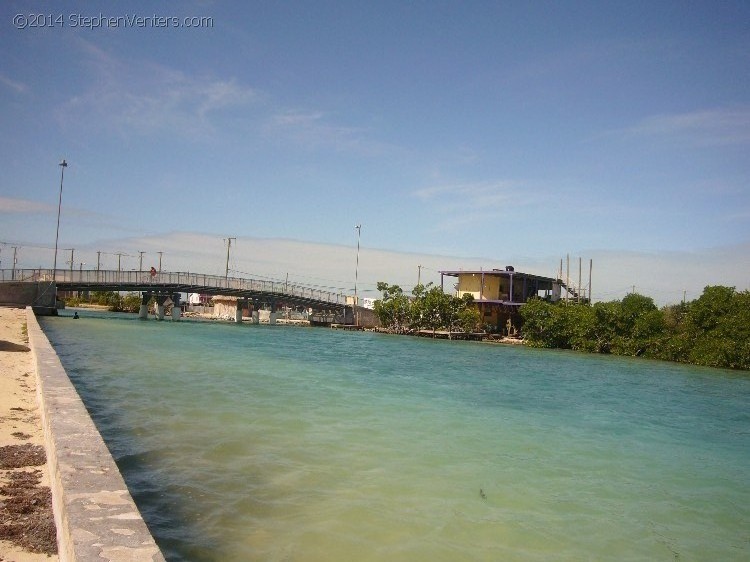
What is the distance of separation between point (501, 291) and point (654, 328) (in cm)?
1530

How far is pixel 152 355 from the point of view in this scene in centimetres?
2180

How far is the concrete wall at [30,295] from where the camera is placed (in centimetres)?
4222

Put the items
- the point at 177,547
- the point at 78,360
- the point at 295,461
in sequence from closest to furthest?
the point at 177,547
the point at 295,461
the point at 78,360

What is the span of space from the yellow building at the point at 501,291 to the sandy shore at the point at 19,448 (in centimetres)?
4476

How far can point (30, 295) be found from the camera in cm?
4350

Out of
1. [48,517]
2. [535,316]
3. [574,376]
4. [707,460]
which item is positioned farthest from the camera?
[535,316]

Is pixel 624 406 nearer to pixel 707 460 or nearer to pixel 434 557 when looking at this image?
pixel 707 460

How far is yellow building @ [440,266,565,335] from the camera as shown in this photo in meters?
52.2

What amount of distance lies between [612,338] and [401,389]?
99.7ft

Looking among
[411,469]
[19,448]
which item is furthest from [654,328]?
[19,448]

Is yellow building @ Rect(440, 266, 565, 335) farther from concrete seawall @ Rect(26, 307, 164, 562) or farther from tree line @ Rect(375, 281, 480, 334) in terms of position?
concrete seawall @ Rect(26, 307, 164, 562)

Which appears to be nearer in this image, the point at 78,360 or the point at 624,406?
the point at 624,406

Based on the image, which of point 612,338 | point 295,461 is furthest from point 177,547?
point 612,338

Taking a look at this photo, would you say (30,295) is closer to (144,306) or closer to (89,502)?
(144,306)
